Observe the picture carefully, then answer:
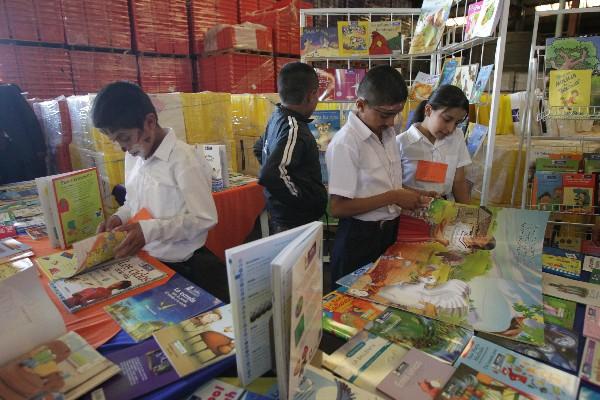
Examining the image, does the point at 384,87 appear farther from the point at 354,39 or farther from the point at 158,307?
the point at 354,39

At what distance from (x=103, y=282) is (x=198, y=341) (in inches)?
18.6

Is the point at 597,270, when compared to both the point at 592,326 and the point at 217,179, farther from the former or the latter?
the point at 217,179

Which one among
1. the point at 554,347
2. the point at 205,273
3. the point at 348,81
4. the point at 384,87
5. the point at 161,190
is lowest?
the point at 205,273

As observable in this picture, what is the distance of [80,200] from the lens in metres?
1.47

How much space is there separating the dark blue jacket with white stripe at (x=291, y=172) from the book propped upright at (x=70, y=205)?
2.30ft

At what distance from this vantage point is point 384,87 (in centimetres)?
129

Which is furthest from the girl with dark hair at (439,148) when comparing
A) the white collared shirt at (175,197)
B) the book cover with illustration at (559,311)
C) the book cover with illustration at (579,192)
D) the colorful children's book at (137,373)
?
the colorful children's book at (137,373)

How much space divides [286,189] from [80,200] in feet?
2.73

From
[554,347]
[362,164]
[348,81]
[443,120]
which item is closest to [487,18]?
[443,120]

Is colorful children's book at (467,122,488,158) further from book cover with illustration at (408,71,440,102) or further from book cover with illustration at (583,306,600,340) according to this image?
book cover with illustration at (583,306,600,340)

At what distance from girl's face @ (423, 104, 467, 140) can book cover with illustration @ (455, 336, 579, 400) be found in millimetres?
1034

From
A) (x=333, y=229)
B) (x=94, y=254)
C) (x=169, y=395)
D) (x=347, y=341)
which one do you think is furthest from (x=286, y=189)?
(x=333, y=229)

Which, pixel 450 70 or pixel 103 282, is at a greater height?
pixel 450 70

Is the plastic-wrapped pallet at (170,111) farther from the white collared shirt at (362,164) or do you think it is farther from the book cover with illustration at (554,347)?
the book cover with illustration at (554,347)
